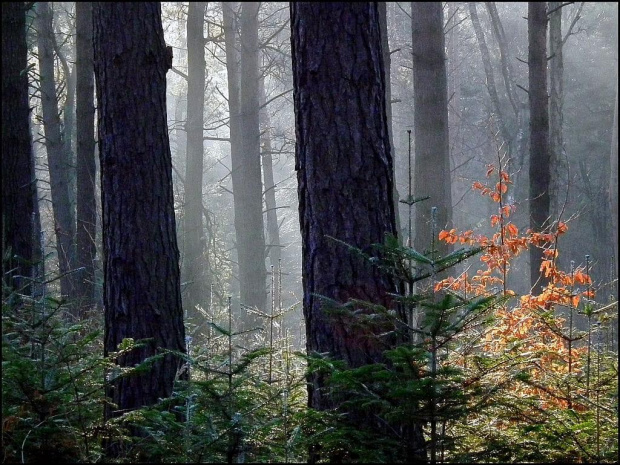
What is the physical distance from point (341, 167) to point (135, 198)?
1.86 meters

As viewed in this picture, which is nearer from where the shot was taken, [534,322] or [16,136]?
[534,322]

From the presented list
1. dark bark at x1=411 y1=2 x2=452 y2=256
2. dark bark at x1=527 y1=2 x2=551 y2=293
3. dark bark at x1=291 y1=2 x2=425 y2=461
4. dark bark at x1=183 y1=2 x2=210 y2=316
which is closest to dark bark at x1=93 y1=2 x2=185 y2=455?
dark bark at x1=291 y1=2 x2=425 y2=461

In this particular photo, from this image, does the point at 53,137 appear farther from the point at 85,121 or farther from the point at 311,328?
the point at 311,328

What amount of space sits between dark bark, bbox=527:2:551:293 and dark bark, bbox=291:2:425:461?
27.8ft

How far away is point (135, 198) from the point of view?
213 inches

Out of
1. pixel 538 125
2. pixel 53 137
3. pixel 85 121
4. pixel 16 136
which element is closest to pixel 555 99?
pixel 538 125

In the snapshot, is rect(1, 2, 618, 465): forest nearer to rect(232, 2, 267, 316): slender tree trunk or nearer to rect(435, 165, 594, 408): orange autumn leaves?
rect(435, 165, 594, 408): orange autumn leaves

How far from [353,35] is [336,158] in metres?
0.74

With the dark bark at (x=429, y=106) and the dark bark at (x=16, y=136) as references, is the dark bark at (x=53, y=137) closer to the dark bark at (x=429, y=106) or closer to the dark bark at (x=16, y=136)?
the dark bark at (x=16, y=136)

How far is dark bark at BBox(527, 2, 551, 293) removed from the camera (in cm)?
1233

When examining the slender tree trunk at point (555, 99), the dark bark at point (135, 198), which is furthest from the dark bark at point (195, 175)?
→ the dark bark at point (135, 198)

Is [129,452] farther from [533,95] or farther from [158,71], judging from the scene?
[533,95]

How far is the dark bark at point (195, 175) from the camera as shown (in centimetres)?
1916

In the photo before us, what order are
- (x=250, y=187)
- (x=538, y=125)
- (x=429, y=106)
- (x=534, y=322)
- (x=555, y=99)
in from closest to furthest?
(x=534, y=322) → (x=429, y=106) → (x=538, y=125) → (x=555, y=99) → (x=250, y=187)
